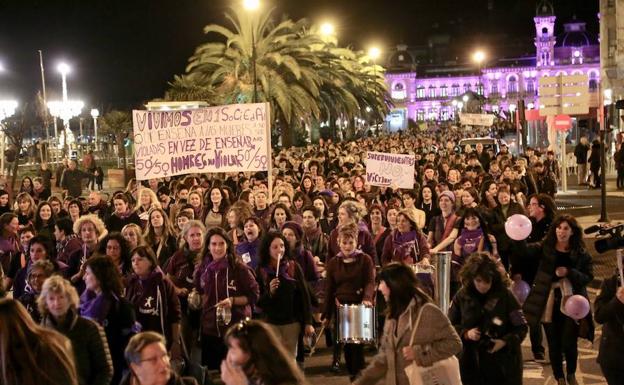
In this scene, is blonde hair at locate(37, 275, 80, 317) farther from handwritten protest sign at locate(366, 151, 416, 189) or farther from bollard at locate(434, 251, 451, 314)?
handwritten protest sign at locate(366, 151, 416, 189)

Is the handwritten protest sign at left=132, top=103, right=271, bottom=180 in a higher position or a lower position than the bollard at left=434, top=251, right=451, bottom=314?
higher

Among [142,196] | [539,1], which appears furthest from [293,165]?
[539,1]

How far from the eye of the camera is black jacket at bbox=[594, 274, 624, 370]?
6207mm

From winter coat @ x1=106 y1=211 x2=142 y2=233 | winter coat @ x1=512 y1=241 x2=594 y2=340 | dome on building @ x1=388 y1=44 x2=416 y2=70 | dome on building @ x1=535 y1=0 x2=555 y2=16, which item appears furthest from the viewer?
dome on building @ x1=388 y1=44 x2=416 y2=70

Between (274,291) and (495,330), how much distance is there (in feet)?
7.61

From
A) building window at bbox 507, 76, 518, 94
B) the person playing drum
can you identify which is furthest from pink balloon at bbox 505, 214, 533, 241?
building window at bbox 507, 76, 518, 94

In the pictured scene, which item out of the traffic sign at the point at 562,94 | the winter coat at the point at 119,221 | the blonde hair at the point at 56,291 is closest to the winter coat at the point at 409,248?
the winter coat at the point at 119,221

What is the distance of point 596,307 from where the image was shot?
6.46 metres

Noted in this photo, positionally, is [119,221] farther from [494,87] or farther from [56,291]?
[494,87]

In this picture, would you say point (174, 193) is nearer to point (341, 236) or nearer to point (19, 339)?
point (341, 236)

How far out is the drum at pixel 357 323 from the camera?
789 centimetres

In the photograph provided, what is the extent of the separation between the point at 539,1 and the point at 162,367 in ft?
515

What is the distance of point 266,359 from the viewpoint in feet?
12.9

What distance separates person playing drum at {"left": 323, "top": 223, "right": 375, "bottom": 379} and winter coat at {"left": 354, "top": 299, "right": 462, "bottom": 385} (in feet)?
8.76
